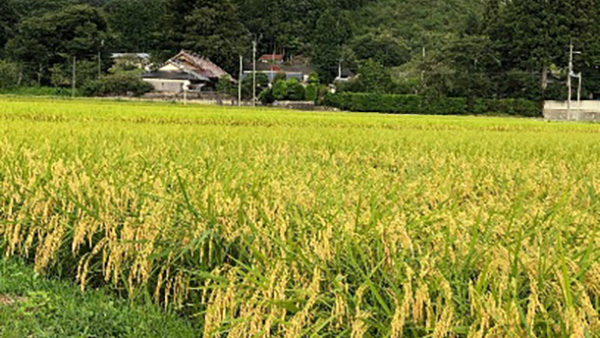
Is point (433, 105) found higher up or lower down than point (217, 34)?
lower down

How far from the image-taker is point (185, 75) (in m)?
42.5

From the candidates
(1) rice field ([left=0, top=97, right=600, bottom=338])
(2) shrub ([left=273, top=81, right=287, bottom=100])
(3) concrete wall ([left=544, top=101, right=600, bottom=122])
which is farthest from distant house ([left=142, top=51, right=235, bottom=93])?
(1) rice field ([left=0, top=97, right=600, bottom=338])

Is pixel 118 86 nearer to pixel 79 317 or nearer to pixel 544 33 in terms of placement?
pixel 544 33

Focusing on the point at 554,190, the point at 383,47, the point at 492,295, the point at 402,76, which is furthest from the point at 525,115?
the point at 492,295

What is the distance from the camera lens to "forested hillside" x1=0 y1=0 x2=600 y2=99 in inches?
1479

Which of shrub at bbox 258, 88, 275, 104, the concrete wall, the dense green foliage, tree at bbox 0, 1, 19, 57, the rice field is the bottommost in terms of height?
the dense green foliage

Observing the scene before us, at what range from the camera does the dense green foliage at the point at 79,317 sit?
241 cm

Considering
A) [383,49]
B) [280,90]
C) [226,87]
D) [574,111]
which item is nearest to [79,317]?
[574,111]

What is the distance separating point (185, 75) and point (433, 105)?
16.9m

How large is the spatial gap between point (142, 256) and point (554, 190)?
2.32m

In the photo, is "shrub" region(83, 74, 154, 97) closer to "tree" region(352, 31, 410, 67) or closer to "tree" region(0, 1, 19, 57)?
"tree" region(0, 1, 19, 57)

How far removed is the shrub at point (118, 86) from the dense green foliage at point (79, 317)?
3524 cm

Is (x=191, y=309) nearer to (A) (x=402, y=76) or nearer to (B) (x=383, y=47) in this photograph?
(A) (x=402, y=76)

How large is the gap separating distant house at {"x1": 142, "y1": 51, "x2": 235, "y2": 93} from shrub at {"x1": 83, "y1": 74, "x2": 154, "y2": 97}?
282 cm
